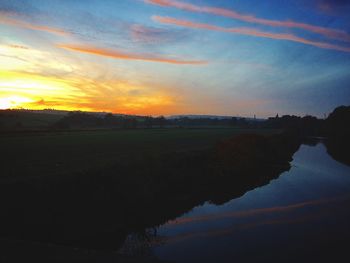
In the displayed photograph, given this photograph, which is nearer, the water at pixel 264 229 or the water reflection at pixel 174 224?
the water reflection at pixel 174 224

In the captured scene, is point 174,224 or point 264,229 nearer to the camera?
point 264,229

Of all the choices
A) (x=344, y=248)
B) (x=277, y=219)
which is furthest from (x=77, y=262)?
(x=277, y=219)

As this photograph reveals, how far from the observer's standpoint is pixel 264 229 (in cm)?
1845

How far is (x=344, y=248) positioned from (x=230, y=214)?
26.7 feet

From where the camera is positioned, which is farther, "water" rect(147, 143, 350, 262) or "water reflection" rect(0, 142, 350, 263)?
"water" rect(147, 143, 350, 262)

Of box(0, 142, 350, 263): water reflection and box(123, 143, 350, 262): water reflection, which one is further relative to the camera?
box(123, 143, 350, 262): water reflection

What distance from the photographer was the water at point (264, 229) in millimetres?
14992

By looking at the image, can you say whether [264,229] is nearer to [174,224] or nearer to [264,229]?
[264,229]

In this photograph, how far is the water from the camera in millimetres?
14992

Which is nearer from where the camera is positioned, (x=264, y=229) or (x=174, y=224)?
(x=264, y=229)

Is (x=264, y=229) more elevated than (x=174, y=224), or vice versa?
(x=264, y=229)

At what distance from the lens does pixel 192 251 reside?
15.3 metres

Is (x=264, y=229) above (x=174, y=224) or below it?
above

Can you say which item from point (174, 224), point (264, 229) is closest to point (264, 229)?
point (264, 229)
